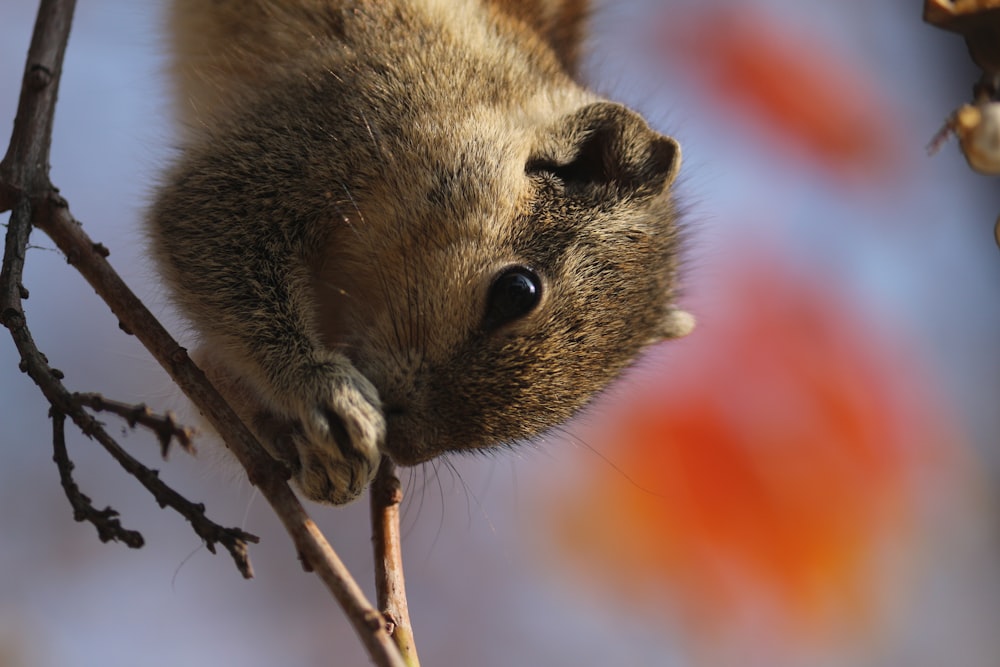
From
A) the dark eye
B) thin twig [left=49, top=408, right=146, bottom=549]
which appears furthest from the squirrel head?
thin twig [left=49, top=408, right=146, bottom=549]

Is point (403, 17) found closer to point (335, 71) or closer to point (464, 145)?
point (335, 71)

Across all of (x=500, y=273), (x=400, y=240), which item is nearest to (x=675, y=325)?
(x=500, y=273)

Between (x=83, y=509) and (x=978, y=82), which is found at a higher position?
(x=978, y=82)

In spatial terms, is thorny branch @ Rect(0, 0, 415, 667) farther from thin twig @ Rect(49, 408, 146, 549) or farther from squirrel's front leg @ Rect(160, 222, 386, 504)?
squirrel's front leg @ Rect(160, 222, 386, 504)

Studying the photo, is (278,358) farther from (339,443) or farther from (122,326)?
(122,326)

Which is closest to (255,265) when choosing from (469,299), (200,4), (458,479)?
(469,299)

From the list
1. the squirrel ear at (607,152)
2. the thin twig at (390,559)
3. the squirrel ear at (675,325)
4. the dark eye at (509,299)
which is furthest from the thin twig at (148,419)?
the squirrel ear at (675,325)
